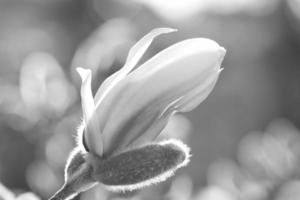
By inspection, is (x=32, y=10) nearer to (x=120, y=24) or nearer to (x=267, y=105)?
(x=267, y=105)

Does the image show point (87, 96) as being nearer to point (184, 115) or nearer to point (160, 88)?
point (160, 88)

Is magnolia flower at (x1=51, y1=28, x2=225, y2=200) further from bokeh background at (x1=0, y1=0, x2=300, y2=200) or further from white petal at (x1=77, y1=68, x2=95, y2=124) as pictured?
bokeh background at (x1=0, y1=0, x2=300, y2=200)

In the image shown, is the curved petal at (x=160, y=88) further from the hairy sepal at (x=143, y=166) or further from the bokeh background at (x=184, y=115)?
the bokeh background at (x=184, y=115)

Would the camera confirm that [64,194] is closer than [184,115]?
Yes

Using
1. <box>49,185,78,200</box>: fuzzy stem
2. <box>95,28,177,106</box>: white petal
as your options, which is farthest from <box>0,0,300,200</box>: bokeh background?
<box>95,28,177,106</box>: white petal

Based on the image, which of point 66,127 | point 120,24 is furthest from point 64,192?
point 120,24

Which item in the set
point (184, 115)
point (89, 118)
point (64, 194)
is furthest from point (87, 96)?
point (184, 115)
